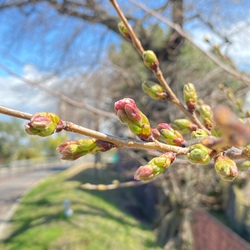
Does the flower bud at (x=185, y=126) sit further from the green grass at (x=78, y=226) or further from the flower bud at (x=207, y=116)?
the green grass at (x=78, y=226)

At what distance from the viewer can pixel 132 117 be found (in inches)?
18.5

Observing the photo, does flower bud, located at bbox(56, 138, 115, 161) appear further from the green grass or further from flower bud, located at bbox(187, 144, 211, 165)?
the green grass

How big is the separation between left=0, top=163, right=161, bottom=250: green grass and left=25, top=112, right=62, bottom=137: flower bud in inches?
213

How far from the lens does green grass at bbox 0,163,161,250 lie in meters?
5.68

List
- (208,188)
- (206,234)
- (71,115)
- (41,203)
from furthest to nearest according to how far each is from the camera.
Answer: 1. (71,115)
2. (41,203)
3. (208,188)
4. (206,234)

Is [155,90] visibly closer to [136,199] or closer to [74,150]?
[74,150]

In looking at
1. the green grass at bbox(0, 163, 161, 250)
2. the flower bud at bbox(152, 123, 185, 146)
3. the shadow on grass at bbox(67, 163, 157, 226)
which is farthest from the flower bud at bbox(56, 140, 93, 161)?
the shadow on grass at bbox(67, 163, 157, 226)

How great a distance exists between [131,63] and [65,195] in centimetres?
378

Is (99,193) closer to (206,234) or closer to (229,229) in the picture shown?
(206,234)

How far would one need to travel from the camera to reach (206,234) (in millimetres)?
4914

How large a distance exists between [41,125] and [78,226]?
6.21 m

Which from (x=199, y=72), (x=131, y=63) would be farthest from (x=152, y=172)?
(x=131, y=63)

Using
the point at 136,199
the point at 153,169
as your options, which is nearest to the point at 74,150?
the point at 153,169

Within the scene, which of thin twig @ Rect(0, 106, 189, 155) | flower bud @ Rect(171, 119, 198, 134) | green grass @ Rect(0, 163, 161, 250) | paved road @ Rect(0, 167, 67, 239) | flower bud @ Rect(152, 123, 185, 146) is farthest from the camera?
paved road @ Rect(0, 167, 67, 239)
